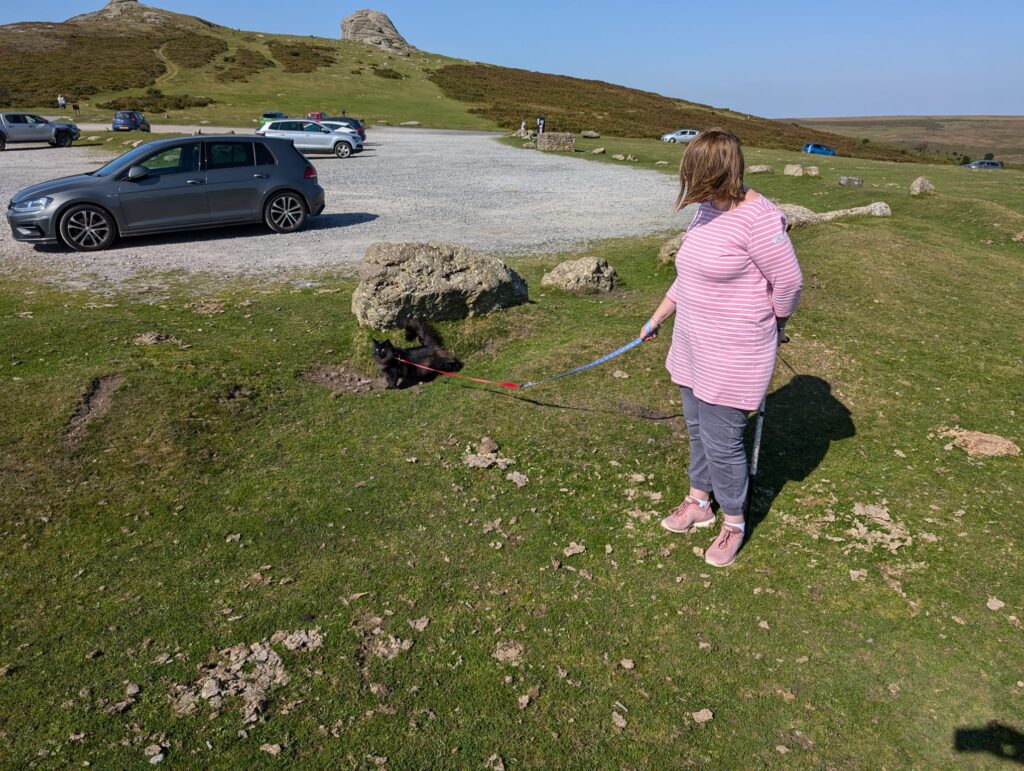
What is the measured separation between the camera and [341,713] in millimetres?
2861

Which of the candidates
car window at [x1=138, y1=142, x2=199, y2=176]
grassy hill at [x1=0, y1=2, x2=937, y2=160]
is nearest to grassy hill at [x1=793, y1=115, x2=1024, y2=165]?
grassy hill at [x1=0, y1=2, x2=937, y2=160]

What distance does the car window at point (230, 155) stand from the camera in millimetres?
11828

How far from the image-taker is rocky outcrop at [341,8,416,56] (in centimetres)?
9619

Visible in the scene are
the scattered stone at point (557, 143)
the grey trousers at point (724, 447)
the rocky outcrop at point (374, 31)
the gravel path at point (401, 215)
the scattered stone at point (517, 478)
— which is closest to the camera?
the grey trousers at point (724, 447)

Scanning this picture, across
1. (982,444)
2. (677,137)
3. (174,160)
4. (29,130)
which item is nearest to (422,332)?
(982,444)

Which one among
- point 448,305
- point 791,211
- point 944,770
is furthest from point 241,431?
point 791,211

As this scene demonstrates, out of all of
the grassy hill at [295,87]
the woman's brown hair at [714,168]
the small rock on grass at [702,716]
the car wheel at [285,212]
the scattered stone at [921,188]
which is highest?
the grassy hill at [295,87]

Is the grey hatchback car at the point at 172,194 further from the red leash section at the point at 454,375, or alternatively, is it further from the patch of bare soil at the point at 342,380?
the red leash section at the point at 454,375

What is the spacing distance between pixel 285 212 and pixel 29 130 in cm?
2499

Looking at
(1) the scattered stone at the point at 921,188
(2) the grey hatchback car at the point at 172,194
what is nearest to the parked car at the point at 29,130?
(2) the grey hatchback car at the point at 172,194

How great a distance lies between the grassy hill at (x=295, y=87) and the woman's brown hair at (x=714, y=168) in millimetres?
44552

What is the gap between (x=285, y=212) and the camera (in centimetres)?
1288

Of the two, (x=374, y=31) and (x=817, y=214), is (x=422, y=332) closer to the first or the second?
(x=817, y=214)

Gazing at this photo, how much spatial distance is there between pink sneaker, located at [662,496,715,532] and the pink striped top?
0.87m
